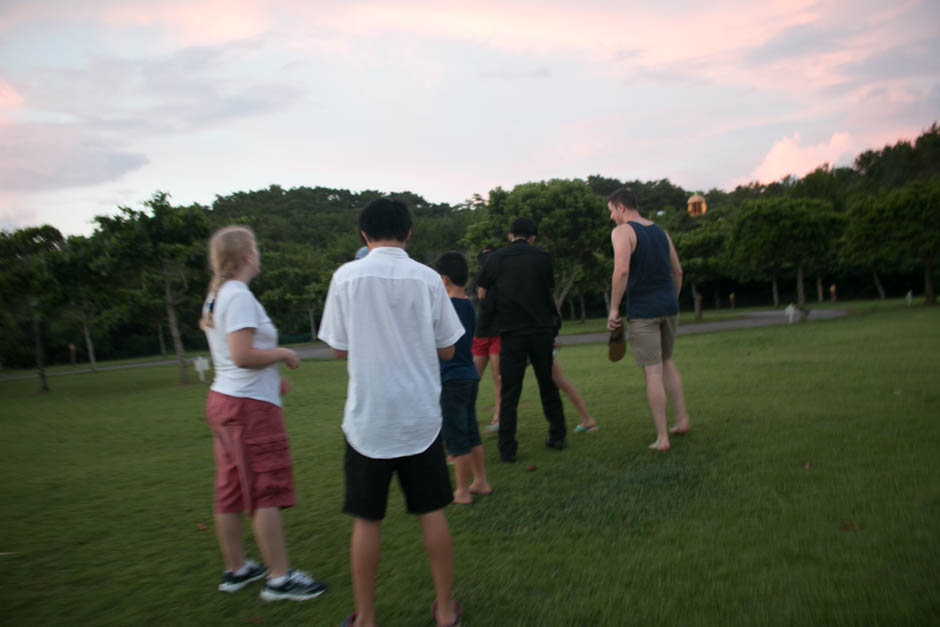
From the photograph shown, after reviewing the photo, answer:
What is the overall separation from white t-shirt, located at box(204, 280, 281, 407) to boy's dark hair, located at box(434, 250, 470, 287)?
1596 millimetres

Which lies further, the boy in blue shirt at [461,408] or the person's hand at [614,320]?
the person's hand at [614,320]

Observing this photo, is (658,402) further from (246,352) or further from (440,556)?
(246,352)

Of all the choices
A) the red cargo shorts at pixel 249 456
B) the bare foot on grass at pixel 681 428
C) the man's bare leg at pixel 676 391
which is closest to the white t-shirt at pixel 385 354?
the red cargo shorts at pixel 249 456

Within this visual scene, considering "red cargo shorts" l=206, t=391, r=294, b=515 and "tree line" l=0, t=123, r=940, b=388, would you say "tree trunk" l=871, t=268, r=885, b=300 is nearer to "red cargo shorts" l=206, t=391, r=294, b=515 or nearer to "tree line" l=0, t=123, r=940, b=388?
"tree line" l=0, t=123, r=940, b=388

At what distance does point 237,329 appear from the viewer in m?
2.83

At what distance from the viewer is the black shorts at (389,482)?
245cm

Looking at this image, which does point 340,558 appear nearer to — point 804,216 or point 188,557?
point 188,557

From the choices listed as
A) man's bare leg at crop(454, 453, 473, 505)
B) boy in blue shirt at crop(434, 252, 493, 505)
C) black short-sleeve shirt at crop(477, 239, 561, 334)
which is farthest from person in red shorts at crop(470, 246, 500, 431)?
man's bare leg at crop(454, 453, 473, 505)

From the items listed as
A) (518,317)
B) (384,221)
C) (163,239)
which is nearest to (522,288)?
(518,317)

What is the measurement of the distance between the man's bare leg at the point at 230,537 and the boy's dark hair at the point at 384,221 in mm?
1687

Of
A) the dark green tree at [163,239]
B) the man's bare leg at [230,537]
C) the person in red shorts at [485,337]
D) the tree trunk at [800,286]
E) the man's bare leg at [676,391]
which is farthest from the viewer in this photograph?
the tree trunk at [800,286]

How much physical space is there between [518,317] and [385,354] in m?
2.68

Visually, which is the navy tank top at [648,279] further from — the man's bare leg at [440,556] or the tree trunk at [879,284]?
the tree trunk at [879,284]

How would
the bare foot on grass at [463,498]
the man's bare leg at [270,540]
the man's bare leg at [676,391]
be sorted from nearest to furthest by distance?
the man's bare leg at [270,540], the bare foot on grass at [463,498], the man's bare leg at [676,391]
